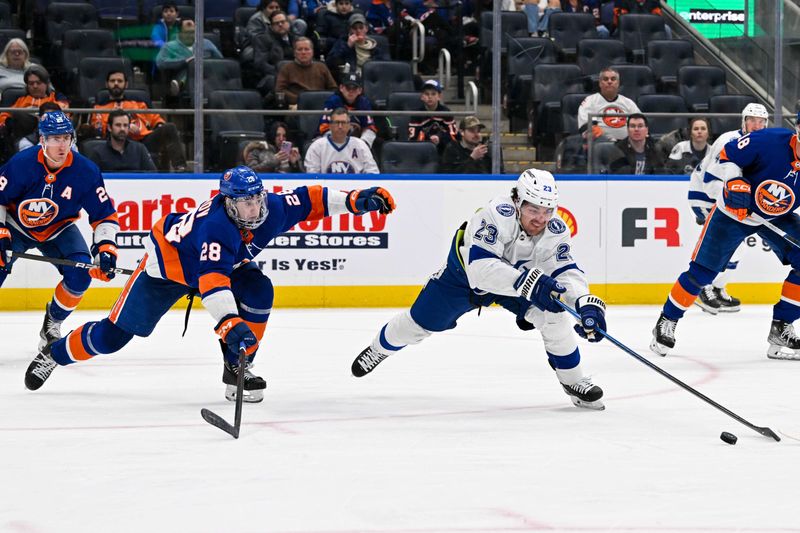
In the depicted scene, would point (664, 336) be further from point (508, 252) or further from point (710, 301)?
point (710, 301)

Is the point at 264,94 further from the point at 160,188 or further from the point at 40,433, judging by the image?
the point at 40,433

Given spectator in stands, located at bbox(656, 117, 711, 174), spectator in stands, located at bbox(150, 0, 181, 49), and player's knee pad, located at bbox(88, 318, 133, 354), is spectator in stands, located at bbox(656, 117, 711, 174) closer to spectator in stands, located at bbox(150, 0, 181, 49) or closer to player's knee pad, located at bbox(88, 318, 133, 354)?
spectator in stands, located at bbox(150, 0, 181, 49)

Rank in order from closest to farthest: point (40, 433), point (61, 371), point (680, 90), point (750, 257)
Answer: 1. point (40, 433)
2. point (61, 371)
3. point (750, 257)
4. point (680, 90)

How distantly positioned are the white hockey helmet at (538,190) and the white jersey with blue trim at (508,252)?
0.17 meters

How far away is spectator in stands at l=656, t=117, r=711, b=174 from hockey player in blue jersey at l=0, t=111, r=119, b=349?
4.95 meters

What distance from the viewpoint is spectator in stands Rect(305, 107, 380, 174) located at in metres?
9.30

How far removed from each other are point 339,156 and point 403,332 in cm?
423

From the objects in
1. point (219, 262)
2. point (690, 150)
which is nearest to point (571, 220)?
point (690, 150)

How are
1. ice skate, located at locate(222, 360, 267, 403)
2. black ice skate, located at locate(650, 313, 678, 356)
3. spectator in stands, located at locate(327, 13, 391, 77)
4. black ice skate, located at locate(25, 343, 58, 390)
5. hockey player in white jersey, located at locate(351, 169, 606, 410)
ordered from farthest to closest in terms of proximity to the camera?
1. spectator in stands, located at locate(327, 13, 391, 77)
2. black ice skate, located at locate(650, 313, 678, 356)
3. black ice skate, located at locate(25, 343, 58, 390)
4. ice skate, located at locate(222, 360, 267, 403)
5. hockey player in white jersey, located at locate(351, 169, 606, 410)

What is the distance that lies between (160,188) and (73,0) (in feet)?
5.61

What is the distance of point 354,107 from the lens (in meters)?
9.56

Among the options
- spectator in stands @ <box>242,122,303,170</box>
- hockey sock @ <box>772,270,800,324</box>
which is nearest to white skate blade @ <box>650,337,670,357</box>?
hockey sock @ <box>772,270,800,324</box>

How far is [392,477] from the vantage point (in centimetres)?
362

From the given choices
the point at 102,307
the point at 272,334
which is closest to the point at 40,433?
the point at 272,334
